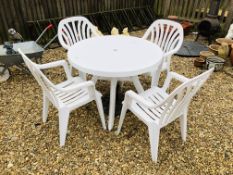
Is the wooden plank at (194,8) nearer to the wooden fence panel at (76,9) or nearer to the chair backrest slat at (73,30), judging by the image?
the wooden fence panel at (76,9)

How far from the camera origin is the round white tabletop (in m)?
1.83

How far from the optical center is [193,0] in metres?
5.20

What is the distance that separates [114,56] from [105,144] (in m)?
0.93

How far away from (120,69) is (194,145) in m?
1.15

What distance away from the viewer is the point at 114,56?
6.77 ft

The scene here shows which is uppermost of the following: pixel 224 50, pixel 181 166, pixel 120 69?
pixel 120 69

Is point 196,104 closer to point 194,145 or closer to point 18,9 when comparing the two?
point 194,145

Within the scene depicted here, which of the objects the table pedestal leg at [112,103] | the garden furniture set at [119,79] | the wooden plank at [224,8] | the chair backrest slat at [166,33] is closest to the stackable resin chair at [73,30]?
the garden furniture set at [119,79]

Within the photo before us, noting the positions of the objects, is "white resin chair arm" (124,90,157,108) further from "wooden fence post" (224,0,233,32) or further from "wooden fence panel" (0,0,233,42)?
"wooden fence post" (224,0,233,32)

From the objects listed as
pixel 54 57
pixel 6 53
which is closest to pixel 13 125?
pixel 6 53

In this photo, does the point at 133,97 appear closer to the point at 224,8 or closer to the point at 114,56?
the point at 114,56

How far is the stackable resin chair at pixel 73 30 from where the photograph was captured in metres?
2.84

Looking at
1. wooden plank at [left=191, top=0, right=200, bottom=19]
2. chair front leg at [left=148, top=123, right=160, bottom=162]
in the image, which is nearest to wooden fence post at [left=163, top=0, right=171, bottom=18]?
wooden plank at [left=191, top=0, right=200, bottom=19]

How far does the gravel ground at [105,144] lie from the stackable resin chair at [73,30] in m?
0.94
